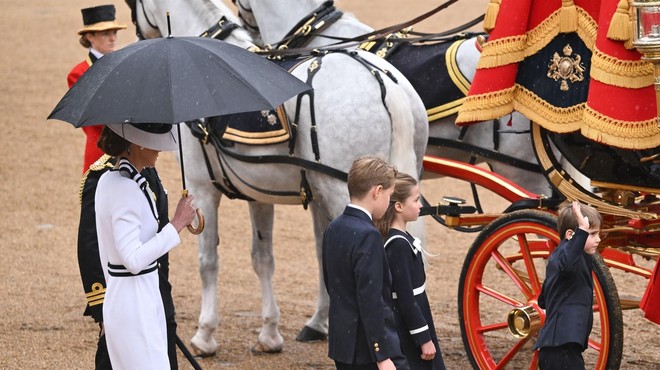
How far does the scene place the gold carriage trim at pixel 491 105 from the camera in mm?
5094

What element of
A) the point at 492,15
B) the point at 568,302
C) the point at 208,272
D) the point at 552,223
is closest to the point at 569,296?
the point at 568,302

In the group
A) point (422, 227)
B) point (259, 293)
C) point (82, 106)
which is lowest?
point (259, 293)

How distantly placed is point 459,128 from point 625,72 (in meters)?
1.91

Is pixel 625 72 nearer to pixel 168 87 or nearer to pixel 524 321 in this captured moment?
pixel 524 321

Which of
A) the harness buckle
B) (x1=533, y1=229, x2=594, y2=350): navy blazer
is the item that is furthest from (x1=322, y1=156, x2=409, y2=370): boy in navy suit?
the harness buckle

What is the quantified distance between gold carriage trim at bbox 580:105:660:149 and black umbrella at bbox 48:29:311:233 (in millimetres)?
1398

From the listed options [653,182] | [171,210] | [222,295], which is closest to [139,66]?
[653,182]

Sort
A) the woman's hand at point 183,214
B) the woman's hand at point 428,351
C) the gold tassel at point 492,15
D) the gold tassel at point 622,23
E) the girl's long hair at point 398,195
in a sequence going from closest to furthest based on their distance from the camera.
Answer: the woman's hand at point 183,214 < the woman's hand at point 428,351 < the girl's long hair at point 398,195 < the gold tassel at point 622,23 < the gold tassel at point 492,15

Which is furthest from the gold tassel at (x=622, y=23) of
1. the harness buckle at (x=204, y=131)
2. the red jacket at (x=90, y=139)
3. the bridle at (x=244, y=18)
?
the red jacket at (x=90, y=139)

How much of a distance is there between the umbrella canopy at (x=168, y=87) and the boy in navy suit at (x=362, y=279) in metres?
0.41

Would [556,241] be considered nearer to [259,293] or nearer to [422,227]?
[422,227]

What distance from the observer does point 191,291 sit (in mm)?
7750

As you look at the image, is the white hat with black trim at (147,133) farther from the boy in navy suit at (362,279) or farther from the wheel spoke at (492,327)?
the wheel spoke at (492,327)

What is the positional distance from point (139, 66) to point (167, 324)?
0.85 metres
